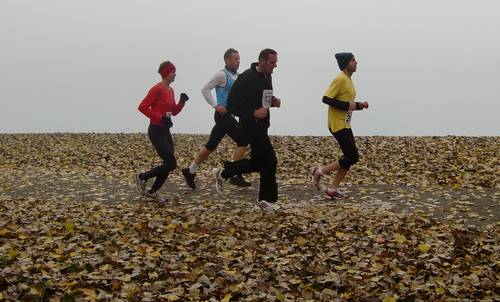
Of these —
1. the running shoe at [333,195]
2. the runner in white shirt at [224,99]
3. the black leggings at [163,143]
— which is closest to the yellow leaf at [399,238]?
the running shoe at [333,195]

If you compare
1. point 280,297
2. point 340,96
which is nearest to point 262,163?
point 340,96

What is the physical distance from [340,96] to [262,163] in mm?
2019

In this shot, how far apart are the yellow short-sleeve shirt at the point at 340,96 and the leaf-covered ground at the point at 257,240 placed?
1531 millimetres

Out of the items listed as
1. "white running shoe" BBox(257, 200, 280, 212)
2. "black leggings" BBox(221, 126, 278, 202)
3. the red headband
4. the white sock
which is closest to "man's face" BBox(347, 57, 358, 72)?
"black leggings" BBox(221, 126, 278, 202)

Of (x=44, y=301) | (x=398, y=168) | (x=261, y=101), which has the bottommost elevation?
(x=44, y=301)

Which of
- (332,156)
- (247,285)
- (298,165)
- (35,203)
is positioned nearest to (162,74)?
(35,203)

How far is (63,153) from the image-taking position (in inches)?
848

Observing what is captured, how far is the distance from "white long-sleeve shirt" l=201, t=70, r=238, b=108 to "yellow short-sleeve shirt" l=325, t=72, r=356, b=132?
206cm

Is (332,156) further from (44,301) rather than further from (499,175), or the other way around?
(44,301)

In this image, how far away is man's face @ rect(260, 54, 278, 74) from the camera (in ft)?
31.1

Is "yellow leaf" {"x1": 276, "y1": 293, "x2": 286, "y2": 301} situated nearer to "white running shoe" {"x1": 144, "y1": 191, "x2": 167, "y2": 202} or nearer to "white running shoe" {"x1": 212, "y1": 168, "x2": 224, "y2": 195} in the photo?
"white running shoe" {"x1": 212, "y1": 168, "x2": 224, "y2": 195}

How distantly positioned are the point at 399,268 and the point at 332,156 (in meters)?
11.8

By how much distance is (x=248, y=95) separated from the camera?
9.44 meters

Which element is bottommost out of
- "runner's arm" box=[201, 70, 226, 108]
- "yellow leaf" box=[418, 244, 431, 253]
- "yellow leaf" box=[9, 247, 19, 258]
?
"yellow leaf" box=[9, 247, 19, 258]
